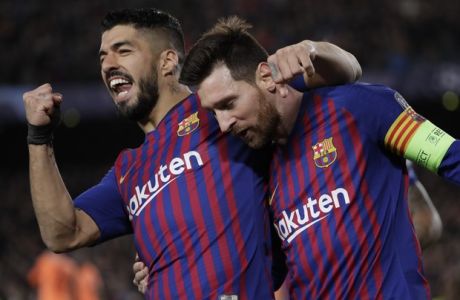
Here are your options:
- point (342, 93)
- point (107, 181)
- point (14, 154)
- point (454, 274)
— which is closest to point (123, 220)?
point (107, 181)

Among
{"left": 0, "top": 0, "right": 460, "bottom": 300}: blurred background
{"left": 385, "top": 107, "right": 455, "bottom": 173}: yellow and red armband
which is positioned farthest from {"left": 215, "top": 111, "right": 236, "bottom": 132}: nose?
{"left": 0, "top": 0, "right": 460, "bottom": 300}: blurred background

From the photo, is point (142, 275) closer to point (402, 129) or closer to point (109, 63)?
point (109, 63)

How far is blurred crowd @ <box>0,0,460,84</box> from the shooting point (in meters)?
16.0

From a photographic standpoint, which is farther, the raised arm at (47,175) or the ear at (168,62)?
the ear at (168,62)

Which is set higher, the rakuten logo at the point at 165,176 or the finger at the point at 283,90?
the finger at the point at 283,90

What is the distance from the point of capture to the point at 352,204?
3422 millimetres

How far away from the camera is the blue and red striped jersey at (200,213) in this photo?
363 cm

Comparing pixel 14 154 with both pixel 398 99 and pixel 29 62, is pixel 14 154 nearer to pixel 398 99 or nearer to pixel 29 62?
pixel 29 62

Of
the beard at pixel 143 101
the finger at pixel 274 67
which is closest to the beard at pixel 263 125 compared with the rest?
the finger at pixel 274 67

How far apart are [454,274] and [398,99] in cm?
192

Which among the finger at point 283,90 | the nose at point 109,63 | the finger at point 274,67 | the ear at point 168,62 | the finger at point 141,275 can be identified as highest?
the finger at point 274,67

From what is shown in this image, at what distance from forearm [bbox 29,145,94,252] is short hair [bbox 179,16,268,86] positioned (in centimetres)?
73

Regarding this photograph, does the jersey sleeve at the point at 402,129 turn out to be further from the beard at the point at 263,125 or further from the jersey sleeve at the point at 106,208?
the jersey sleeve at the point at 106,208

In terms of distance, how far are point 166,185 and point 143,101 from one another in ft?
1.52
